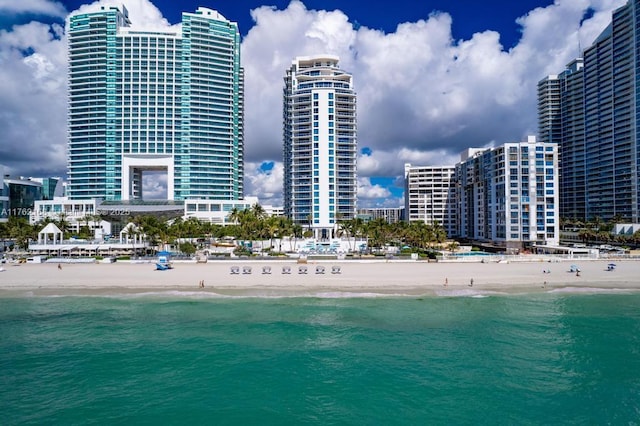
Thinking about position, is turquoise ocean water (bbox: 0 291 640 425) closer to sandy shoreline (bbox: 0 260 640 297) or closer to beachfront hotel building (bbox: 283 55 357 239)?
sandy shoreline (bbox: 0 260 640 297)

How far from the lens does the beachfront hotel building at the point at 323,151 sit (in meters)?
114

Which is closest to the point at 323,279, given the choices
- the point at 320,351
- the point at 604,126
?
the point at 320,351

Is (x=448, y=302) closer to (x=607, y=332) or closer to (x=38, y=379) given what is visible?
(x=607, y=332)

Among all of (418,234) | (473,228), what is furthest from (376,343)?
(473,228)

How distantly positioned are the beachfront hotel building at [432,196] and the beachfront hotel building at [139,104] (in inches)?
2844

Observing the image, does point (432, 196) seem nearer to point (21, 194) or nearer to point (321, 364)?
point (321, 364)

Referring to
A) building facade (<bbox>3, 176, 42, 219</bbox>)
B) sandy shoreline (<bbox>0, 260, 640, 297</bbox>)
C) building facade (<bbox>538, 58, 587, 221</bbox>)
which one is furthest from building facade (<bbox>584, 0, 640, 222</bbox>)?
building facade (<bbox>3, 176, 42, 219</bbox>)

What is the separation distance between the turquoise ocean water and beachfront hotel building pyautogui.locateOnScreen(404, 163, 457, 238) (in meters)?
100

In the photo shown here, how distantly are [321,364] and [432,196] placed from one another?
413ft

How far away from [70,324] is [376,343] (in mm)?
27204

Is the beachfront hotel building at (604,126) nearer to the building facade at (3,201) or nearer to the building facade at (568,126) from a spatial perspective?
the building facade at (568,126)

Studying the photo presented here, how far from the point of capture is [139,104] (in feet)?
440

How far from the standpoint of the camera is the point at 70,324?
35031mm

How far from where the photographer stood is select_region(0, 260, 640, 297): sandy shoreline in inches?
1903
